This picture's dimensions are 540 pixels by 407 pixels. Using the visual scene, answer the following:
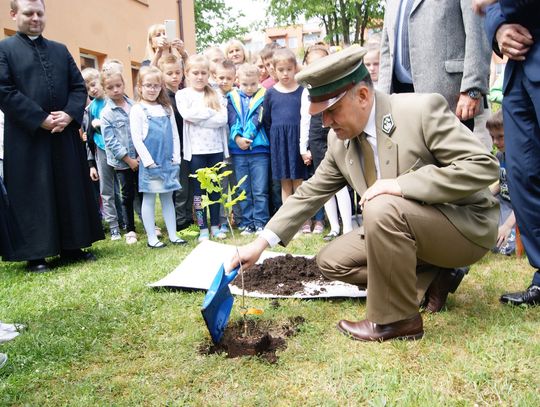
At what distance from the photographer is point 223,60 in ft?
20.1

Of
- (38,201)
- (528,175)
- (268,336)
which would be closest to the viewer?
(268,336)

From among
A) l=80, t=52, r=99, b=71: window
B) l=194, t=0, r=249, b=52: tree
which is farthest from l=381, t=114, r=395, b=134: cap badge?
l=194, t=0, r=249, b=52: tree

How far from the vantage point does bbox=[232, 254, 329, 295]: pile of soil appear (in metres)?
3.47

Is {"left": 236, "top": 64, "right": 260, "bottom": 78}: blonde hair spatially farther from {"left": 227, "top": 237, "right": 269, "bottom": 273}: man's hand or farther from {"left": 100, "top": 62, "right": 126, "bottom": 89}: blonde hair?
{"left": 227, "top": 237, "right": 269, "bottom": 273}: man's hand

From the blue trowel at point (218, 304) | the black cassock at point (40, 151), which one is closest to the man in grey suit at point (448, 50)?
the blue trowel at point (218, 304)

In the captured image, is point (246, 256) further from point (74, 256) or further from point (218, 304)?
point (74, 256)

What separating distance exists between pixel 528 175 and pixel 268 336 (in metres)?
1.70

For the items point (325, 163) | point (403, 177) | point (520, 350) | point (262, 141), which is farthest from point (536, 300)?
point (262, 141)

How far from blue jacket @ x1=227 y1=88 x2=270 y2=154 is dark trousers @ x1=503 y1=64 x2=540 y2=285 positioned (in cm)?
321

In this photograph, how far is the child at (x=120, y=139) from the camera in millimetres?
5609

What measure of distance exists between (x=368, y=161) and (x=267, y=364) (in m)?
1.18

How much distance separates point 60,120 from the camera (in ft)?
15.1

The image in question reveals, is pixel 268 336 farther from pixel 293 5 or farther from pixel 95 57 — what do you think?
pixel 293 5

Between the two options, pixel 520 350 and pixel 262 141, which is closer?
pixel 520 350
